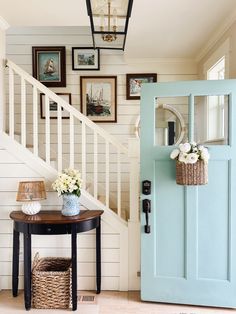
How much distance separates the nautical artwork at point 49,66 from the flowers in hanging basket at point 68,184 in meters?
2.04

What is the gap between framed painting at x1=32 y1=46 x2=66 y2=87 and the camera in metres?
4.26

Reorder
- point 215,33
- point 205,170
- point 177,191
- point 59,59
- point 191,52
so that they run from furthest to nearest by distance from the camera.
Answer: point 59,59 < point 191,52 < point 215,33 < point 177,191 < point 205,170

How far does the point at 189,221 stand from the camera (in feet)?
8.78

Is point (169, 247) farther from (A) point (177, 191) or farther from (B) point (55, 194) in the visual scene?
(B) point (55, 194)

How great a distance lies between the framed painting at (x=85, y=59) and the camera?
14.0 feet

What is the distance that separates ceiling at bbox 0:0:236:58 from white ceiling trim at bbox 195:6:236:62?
0.07 feet

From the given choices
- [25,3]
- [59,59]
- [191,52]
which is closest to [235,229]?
[191,52]

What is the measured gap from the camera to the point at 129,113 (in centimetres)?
431

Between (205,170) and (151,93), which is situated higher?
(151,93)

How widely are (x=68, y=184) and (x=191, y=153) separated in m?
1.07

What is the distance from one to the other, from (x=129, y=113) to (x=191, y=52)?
1.14 meters

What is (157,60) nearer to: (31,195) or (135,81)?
(135,81)

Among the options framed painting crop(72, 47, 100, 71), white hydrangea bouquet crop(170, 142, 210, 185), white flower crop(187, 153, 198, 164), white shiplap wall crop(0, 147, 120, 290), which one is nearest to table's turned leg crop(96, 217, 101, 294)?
white shiplap wall crop(0, 147, 120, 290)

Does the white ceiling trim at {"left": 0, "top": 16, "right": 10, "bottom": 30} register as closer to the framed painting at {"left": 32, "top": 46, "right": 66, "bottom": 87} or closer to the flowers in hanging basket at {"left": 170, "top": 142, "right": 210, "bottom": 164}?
the framed painting at {"left": 32, "top": 46, "right": 66, "bottom": 87}
